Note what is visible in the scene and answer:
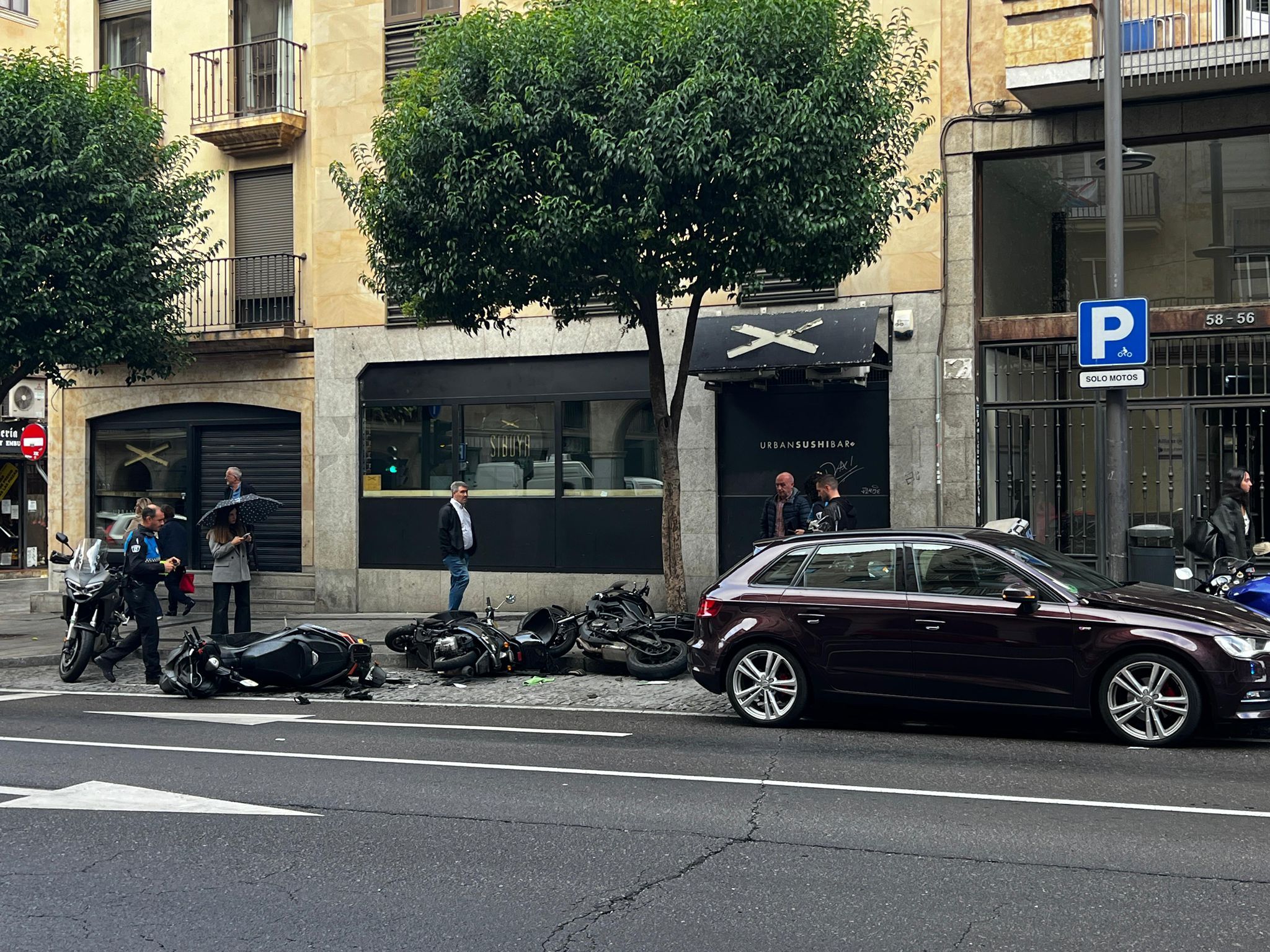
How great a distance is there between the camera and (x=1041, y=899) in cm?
509

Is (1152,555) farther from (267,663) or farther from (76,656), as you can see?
(76,656)

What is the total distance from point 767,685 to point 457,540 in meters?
6.23

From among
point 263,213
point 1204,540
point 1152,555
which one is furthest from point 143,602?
point 1204,540

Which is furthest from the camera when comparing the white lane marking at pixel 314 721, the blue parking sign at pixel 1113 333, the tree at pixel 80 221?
the tree at pixel 80 221

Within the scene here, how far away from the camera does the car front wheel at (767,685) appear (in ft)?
31.3

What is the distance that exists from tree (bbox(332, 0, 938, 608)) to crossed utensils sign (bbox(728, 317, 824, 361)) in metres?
1.95

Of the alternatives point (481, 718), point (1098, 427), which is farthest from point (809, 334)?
point (481, 718)

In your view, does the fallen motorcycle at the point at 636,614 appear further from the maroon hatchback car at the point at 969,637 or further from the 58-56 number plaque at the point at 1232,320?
the 58-56 number plaque at the point at 1232,320

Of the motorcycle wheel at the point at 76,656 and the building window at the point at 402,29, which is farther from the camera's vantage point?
the building window at the point at 402,29

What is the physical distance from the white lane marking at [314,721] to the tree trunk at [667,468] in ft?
13.0

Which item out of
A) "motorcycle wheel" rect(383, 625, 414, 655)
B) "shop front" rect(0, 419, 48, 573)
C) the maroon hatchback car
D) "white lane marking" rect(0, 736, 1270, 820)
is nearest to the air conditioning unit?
"motorcycle wheel" rect(383, 625, 414, 655)

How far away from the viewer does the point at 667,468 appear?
44.8 ft

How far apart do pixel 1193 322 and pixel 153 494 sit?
14.9 metres

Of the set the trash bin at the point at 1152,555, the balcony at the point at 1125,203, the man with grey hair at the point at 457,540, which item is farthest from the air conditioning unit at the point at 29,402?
the trash bin at the point at 1152,555
